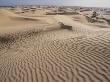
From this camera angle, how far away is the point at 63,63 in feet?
21.0

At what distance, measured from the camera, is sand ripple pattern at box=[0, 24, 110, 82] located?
553cm

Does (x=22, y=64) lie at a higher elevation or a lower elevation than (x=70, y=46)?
lower

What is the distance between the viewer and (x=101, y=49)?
6.65 meters

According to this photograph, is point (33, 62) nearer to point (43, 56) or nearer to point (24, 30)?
point (43, 56)

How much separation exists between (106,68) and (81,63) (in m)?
0.88

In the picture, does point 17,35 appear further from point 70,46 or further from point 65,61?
point 65,61

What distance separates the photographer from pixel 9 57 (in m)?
8.27

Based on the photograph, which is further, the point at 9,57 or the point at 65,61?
the point at 9,57

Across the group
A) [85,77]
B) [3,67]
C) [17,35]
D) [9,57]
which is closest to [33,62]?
[3,67]

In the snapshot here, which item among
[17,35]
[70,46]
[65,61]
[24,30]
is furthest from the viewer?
[24,30]

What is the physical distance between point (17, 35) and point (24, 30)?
0.91m

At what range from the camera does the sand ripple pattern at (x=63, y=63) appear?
5531mm

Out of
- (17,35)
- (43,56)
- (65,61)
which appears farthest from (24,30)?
(65,61)

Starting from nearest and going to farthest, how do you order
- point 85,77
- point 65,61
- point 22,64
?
point 85,77 → point 65,61 → point 22,64
